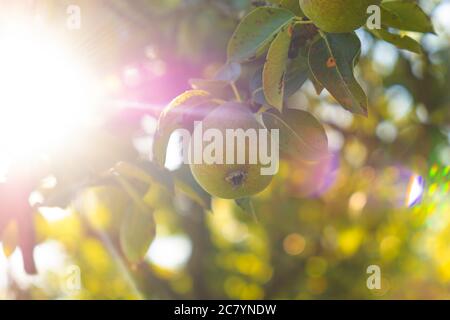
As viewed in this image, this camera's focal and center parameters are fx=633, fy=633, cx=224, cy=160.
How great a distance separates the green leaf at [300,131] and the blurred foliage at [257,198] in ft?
1.30

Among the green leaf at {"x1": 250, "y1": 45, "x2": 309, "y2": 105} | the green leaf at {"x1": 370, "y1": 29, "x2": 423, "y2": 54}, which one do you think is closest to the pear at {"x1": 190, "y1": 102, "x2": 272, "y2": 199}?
the green leaf at {"x1": 250, "y1": 45, "x2": 309, "y2": 105}

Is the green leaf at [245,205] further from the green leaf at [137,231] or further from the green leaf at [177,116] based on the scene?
the green leaf at [137,231]

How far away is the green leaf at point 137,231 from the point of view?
174 cm

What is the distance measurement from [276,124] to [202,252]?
114 inches

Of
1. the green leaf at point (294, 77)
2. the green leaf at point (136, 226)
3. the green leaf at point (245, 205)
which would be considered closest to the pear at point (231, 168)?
the green leaf at point (294, 77)

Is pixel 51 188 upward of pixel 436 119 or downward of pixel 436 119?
downward

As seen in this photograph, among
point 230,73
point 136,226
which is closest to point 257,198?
point 136,226

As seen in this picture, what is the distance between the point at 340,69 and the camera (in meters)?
1.24

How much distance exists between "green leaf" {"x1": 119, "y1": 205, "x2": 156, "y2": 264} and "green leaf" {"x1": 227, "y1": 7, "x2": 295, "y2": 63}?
2.05ft

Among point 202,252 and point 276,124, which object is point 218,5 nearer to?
point 276,124

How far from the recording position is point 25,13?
5.87 feet
